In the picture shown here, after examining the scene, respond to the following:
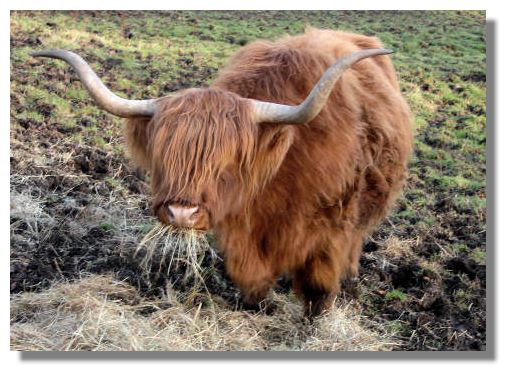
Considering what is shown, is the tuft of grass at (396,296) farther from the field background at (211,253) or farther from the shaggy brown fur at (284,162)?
the shaggy brown fur at (284,162)

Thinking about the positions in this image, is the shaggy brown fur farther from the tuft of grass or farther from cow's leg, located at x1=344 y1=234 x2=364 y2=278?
the tuft of grass

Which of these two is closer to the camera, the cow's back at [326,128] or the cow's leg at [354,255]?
the cow's back at [326,128]

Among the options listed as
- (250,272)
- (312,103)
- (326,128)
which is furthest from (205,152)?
(250,272)

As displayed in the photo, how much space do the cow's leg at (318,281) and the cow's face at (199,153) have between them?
0.77 m

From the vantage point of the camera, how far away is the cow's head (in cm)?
230

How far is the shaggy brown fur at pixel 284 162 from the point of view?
236 cm

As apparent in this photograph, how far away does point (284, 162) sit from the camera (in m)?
2.69

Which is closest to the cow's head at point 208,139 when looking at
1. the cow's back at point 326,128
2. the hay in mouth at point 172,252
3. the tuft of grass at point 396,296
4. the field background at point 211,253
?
the cow's back at point 326,128

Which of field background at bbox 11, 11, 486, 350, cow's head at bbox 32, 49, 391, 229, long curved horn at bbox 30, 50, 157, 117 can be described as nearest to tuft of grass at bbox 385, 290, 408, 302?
field background at bbox 11, 11, 486, 350

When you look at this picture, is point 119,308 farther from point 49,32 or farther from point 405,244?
point 49,32

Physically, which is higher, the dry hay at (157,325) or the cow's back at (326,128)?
the cow's back at (326,128)

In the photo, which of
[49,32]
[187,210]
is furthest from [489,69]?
[49,32]

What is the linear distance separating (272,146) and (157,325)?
1165mm

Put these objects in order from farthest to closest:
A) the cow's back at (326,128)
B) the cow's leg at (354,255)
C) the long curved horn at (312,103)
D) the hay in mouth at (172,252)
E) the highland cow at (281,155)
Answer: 1. the hay in mouth at (172,252)
2. the cow's leg at (354,255)
3. the cow's back at (326,128)
4. the highland cow at (281,155)
5. the long curved horn at (312,103)
